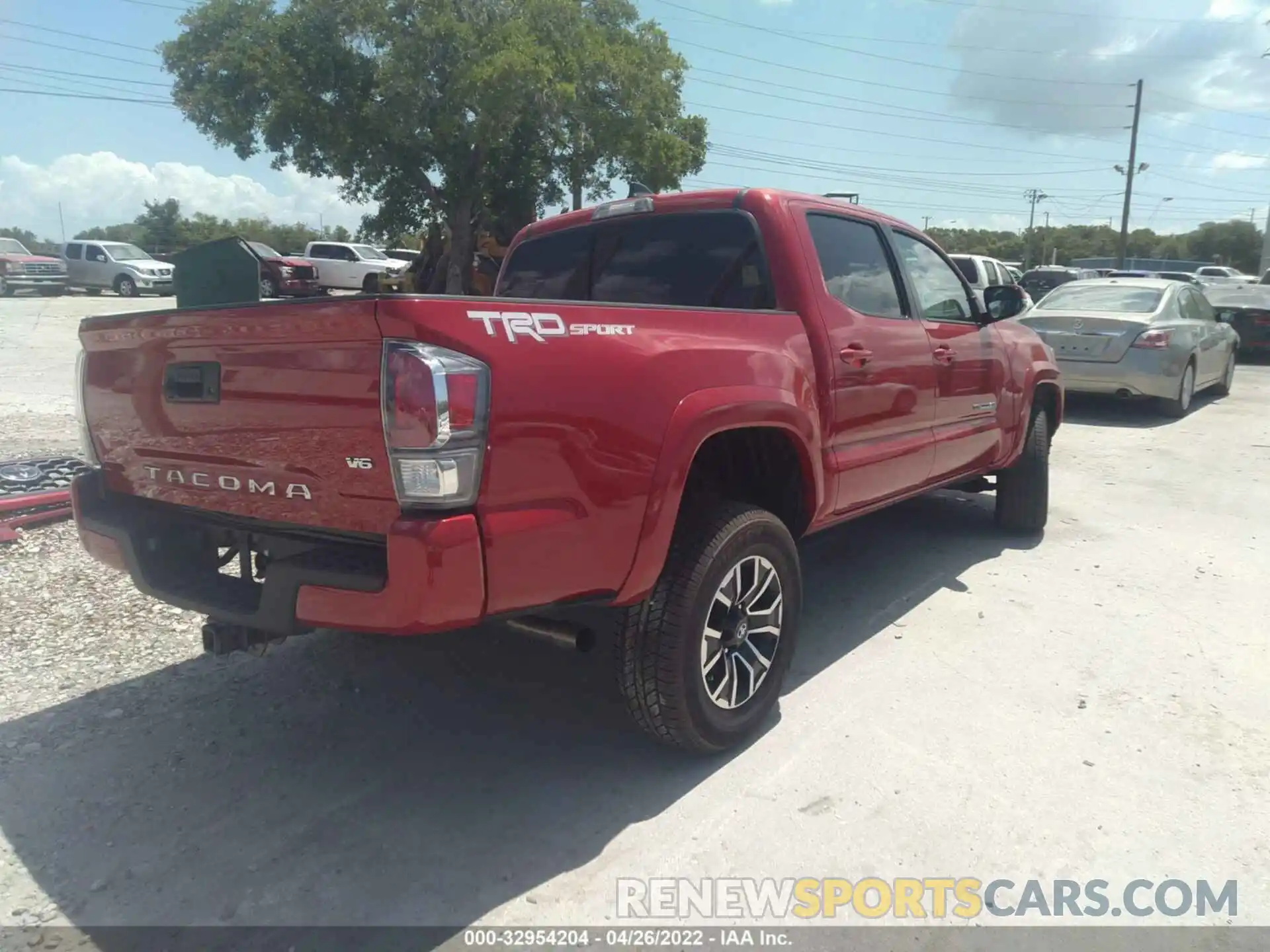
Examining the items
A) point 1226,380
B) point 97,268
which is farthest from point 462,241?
point 1226,380

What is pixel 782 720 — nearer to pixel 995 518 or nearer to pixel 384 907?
pixel 384 907

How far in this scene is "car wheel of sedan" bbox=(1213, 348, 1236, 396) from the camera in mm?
12531

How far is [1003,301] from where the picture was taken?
205 inches

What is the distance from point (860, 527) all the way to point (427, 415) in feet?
14.8

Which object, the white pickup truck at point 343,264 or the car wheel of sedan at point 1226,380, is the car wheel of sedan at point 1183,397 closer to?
the car wheel of sedan at point 1226,380

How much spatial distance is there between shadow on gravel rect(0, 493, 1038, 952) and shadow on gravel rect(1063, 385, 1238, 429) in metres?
7.56

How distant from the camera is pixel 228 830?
2.89m

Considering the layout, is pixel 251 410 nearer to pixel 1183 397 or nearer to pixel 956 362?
pixel 956 362

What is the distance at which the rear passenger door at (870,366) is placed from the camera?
12.6 ft

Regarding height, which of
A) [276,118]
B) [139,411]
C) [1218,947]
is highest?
[276,118]

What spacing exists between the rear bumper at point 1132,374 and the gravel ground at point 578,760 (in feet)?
17.8

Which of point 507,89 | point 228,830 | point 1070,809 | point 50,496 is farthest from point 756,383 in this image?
point 507,89

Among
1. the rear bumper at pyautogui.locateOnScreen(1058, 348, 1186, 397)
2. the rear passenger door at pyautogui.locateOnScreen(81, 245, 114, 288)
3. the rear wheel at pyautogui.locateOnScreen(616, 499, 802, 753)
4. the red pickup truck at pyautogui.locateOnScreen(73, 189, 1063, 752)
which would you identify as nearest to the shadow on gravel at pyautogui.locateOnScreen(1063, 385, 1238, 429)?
the rear bumper at pyautogui.locateOnScreen(1058, 348, 1186, 397)

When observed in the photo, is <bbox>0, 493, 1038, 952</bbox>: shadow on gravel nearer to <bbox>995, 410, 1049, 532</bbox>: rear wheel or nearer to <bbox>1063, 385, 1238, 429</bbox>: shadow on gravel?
<bbox>995, 410, 1049, 532</bbox>: rear wheel
